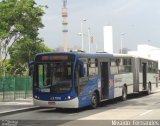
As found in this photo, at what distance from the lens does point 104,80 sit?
2759 centimetres

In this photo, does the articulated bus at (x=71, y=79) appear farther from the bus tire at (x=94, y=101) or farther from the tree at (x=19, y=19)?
the tree at (x=19, y=19)

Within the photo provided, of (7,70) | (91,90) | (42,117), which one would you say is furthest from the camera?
(7,70)

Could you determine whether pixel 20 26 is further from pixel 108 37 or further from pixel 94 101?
pixel 108 37

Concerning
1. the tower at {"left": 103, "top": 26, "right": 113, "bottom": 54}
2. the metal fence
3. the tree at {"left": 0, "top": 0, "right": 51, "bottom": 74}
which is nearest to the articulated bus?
the metal fence

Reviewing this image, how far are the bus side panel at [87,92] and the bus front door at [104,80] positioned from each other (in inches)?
62.0

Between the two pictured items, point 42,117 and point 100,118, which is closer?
point 100,118

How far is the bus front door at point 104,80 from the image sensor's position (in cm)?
2727

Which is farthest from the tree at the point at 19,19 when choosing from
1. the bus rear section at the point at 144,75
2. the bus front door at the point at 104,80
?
the bus front door at the point at 104,80

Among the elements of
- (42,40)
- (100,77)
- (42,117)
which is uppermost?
(42,40)

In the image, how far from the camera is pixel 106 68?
27.9 meters

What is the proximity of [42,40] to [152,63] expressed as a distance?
60.7 ft

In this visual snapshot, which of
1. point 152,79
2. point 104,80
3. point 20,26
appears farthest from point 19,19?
point 104,80

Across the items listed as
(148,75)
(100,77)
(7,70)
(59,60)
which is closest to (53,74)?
(59,60)

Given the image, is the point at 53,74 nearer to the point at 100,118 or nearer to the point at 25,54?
the point at 100,118
